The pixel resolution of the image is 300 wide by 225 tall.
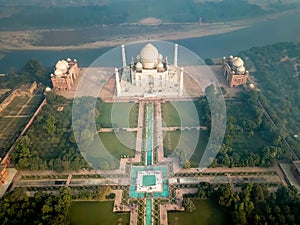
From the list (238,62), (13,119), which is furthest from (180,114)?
(13,119)

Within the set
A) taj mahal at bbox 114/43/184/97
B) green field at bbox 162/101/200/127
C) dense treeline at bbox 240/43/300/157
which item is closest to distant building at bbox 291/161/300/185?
dense treeline at bbox 240/43/300/157

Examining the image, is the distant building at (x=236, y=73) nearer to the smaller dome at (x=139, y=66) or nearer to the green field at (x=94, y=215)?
the smaller dome at (x=139, y=66)

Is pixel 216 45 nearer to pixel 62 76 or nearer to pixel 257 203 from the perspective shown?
pixel 62 76

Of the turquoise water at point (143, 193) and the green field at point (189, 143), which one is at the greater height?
the green field at point (189, 143)

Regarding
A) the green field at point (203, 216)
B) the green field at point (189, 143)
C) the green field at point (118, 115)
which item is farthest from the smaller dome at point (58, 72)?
the green field at point (203, 216)

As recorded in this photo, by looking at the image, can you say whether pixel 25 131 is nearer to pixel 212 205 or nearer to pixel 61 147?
pixel 61 147

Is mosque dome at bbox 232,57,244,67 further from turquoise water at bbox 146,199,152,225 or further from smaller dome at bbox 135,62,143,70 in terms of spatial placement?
turquoise water at bbox 146,199,152,225

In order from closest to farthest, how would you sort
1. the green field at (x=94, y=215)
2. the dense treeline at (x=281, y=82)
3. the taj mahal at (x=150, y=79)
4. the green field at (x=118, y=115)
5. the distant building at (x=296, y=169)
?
the green field at (x=94, y=215), the distant building at (x=296, y=169), the green field at (x=118, y=115), the dense treeline at (x=281, y=82), the taj mahal at (x=150, y=79)
